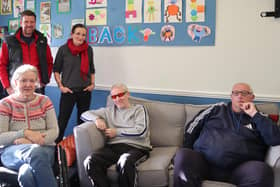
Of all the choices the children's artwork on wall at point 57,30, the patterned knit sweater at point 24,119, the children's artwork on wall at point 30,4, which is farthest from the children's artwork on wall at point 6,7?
the patterned knit sweater at point 24,119

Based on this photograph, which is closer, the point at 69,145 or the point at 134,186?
the point at 134,186

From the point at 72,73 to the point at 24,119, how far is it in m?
1.06

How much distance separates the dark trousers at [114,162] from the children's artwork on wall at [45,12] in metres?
1.98

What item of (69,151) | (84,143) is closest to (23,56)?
(69,151)

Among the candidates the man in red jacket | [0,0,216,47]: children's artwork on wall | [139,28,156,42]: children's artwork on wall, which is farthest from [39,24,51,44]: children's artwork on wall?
[139,28,156,42]: children's artwork on wall

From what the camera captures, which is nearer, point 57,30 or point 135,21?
point 135,21

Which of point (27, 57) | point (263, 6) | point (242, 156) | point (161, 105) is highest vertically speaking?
point (263, 6)

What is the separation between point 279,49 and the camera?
2.88 metres

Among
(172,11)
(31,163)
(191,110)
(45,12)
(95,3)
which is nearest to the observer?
(31,163)

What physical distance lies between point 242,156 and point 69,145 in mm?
1450

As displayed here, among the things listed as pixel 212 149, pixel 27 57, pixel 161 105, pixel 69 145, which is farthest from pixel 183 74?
pixel 27 57

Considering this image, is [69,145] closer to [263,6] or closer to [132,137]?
[132,137]

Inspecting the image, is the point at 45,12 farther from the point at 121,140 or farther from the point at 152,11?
the point at 121,140

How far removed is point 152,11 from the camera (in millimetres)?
3268
